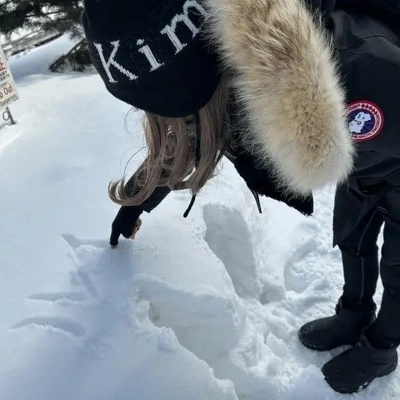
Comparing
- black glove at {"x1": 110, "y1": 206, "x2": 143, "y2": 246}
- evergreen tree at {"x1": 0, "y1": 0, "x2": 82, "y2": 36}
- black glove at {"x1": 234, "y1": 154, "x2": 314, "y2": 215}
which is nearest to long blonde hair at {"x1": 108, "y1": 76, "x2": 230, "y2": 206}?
black glove at {"x1": 234, "y1": 154, "x2": 314, "y2": 215}

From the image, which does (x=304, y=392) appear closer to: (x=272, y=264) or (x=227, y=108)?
(x=272, y=264)

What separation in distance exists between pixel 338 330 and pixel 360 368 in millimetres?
164

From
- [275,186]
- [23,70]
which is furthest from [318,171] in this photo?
[23,70]

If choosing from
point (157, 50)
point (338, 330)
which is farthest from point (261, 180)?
point (338, 330)

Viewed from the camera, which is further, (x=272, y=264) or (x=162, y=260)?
(x=272, y=264)

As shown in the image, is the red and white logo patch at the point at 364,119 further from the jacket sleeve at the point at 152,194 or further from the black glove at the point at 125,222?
the black glove at the point at 125,222

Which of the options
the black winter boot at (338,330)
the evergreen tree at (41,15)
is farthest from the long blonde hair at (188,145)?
the evergreen tree at (41,15)

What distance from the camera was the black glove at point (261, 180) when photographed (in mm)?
1173

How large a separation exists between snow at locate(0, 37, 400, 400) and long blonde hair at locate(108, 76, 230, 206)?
0.40 meters

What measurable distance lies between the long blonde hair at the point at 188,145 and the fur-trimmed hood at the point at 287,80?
0.14 metres

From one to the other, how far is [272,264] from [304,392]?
595 mm

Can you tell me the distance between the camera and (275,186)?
1.20 metres

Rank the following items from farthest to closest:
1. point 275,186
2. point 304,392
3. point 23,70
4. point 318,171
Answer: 1. point 23,70
2. point 304,392
3. point 275,186
4. point 318,171

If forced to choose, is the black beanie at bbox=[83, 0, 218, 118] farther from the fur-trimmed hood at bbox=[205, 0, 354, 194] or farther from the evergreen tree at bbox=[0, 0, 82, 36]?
the evergreen tree at bbox=[0, 0, 82, 36]
